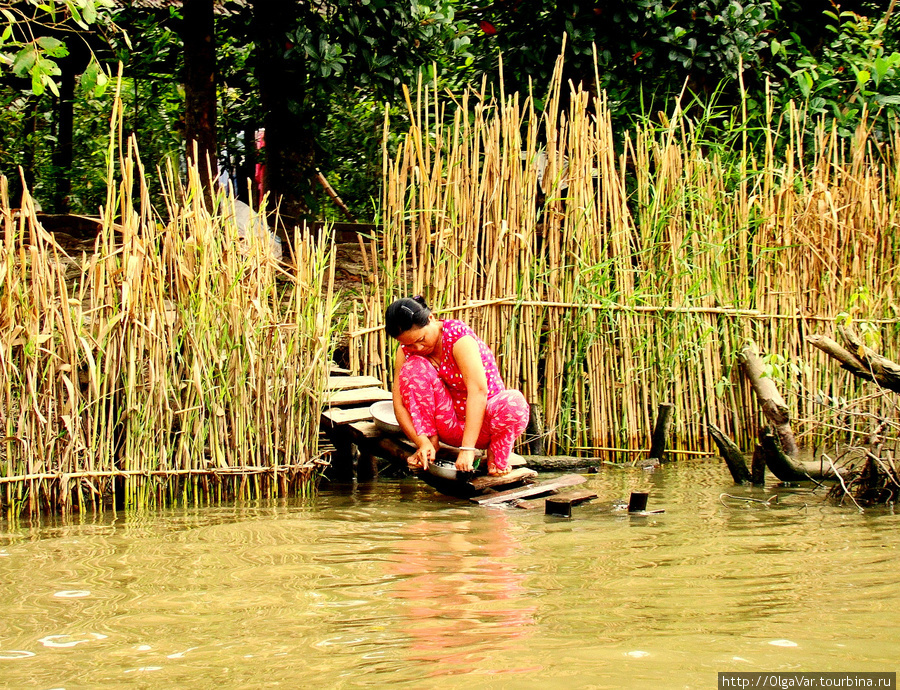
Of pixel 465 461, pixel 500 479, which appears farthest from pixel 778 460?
pixel 465 461

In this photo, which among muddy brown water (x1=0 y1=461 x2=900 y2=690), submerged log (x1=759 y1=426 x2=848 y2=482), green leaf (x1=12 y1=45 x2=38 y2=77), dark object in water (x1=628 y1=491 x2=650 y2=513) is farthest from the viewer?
submerged log (x1=759 y1=426 x2=848 y2=482)

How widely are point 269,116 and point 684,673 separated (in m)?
4.90

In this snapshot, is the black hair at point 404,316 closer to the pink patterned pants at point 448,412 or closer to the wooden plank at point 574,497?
the pink patterned pants at point 448,412

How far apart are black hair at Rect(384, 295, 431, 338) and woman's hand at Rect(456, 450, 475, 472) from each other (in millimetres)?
489

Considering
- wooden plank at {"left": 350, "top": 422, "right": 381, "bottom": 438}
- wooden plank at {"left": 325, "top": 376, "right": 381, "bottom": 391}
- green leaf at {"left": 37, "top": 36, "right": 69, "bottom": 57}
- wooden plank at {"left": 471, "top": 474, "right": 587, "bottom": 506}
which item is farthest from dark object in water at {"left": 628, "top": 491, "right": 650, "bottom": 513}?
green leaf at {"left": 37, "top": 36, "right": 69, "bottom": 57}

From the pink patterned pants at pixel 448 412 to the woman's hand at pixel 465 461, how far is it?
14 centimetres

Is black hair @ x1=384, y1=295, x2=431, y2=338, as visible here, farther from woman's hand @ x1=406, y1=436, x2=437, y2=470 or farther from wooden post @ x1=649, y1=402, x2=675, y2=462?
wooden post @ x1=649, y1=402, x2=675, y2=462

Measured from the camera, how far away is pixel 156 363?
321 centimetres

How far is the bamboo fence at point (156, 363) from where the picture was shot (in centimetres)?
302

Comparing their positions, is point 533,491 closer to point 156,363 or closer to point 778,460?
point 778,460

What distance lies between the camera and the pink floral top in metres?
3.47

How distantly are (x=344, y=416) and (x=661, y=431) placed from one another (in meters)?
1.47

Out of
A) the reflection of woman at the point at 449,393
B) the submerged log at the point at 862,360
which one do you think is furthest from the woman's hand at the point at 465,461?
the submerged log at the point at 862,360

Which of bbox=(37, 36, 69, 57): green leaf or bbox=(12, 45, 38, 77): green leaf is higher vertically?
bbox=(37, 36, 69, 57): green leaf
